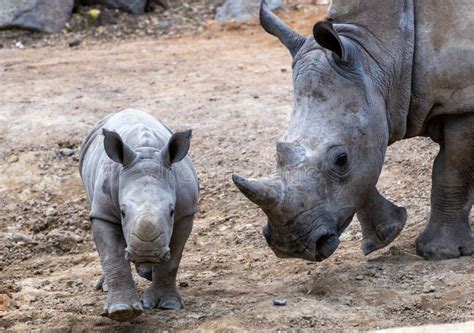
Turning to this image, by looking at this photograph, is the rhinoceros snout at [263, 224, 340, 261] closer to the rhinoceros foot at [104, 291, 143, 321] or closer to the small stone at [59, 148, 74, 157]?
the rhinoceros foot at [104, 291, 143, 321]

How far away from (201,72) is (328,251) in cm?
796

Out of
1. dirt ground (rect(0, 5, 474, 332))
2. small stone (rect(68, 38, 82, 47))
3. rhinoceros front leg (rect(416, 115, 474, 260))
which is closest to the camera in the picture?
dirt ground (rect(0, 5, 474, 332))

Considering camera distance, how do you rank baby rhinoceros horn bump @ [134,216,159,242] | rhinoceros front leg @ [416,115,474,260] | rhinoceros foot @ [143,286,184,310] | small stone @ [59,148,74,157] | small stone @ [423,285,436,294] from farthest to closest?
small stone @ [59,148,74,157] < rhinoceros front leg @ [416,115,474,260] < rhinoceros foot @ [143,286,184,310] < small stone @ [423,285,436,294] < baby rhinoceros horn bump @ [134,216,159,242]

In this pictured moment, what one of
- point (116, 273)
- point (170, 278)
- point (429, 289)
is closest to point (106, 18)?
point (170, 278)

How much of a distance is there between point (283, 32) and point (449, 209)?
5.18 feet

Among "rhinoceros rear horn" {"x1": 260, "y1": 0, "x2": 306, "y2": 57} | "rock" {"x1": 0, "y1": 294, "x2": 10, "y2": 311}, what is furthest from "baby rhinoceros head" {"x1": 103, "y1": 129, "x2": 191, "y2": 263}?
"rock" {"x1": 0, "y1": 294, "x2": 10, "y2": 311}

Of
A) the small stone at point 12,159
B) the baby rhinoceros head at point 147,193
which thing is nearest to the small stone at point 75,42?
the small stone at point 12,159

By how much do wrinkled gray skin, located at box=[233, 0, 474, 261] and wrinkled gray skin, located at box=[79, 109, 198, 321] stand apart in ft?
1.53

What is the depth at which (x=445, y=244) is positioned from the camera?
7902 mm

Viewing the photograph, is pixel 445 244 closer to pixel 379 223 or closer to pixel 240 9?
pixel 379 223

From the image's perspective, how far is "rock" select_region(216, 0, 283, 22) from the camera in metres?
18.0

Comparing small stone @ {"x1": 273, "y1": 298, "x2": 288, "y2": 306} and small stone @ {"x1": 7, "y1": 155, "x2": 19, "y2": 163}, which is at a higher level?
small stone @ {"x1": 273, "y1": 298, "x2": 288, "y2": 306}

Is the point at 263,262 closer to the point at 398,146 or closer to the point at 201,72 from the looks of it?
the point at 398,146

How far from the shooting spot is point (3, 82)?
14328 millimetres
